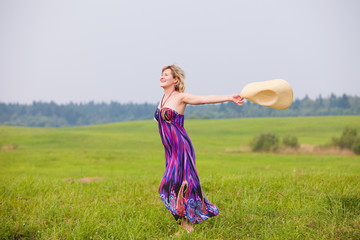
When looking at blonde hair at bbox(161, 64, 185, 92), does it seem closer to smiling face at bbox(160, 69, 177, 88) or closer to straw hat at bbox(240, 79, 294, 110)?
smiling face at bbox(160, 69, 177, 88)

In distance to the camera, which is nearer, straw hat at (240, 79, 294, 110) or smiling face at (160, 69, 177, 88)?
straw hat at (240, 79, 294, 110)

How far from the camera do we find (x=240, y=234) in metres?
5.34

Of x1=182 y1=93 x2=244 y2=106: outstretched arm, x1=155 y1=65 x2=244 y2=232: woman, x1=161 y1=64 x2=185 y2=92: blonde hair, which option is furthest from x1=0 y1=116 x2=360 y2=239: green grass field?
x1=161 y1=64 x2=185 y2=92: blonde hair

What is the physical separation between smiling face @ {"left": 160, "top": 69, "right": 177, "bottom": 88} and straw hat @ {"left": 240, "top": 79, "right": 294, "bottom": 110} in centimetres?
121

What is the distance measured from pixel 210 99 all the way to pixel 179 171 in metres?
1.24

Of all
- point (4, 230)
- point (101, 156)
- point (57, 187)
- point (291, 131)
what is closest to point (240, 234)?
point (4, 230)

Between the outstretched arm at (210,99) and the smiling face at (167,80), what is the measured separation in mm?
376

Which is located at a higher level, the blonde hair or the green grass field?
the blonde hair

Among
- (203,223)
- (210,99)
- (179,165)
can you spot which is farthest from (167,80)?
(203,223)

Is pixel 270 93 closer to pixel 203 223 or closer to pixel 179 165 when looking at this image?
pixel 179 165

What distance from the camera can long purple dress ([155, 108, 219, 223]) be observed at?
5109 mm

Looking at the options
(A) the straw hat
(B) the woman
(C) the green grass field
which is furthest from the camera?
(C) the green grass field

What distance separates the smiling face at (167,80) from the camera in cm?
532

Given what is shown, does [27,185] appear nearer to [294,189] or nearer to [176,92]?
[176,92]
